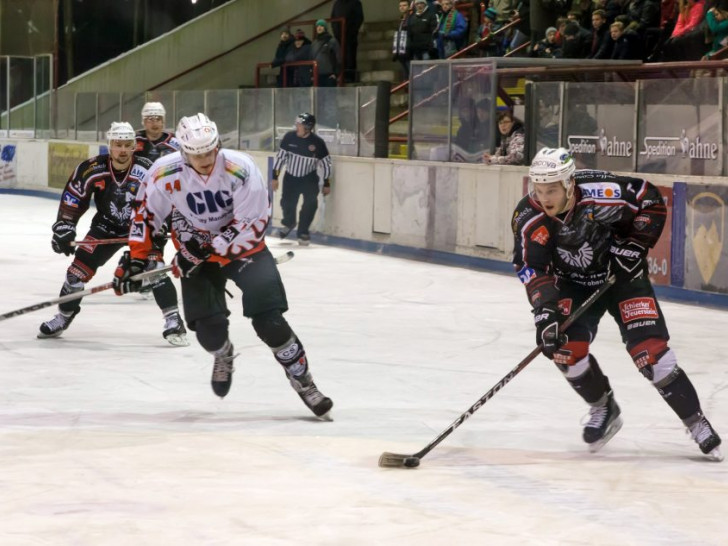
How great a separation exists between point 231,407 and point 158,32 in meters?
19.7

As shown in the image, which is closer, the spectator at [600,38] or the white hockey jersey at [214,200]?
the white hockey jersey at [214,200]

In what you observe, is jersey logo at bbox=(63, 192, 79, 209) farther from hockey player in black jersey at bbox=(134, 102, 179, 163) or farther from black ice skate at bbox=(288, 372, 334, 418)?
black ice skate at bbox=(288, 372, 334, 418)

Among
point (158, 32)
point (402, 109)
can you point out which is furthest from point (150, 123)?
point (158, 32)

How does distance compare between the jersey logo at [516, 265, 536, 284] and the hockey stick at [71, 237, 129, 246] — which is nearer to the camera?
the jersey logo at [516, 265, 536, 284]

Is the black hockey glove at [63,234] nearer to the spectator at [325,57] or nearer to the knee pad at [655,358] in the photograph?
the knee pad at [655,358]

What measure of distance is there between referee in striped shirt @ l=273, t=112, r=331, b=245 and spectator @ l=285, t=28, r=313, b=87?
3.59 m

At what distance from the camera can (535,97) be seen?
11570mm

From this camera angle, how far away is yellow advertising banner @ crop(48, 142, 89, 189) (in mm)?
20344

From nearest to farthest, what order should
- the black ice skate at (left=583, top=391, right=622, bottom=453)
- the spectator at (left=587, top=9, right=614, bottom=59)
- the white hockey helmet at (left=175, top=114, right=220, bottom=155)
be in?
the black ice skate at (left=583, top=391, right=622, bottom=453) → the white hockey helmet at (left=175, top=114, right=220, bottom=155) → the spectator at (left=587, top=9, right=614, bottom=59)

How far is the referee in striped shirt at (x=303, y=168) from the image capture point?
559 inches

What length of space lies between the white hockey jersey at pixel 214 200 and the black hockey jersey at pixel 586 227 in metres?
1.26

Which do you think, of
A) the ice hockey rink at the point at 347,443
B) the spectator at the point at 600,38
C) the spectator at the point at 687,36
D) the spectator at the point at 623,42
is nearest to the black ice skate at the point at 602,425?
the ice hockey rink at the point at 347,443

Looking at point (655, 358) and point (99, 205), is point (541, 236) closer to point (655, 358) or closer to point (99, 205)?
point (655, 358)

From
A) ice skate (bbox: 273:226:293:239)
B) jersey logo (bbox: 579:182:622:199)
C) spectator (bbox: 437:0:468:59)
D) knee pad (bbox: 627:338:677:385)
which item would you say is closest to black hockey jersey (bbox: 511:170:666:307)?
jersey logo (bbox: 579:182:622:199)
